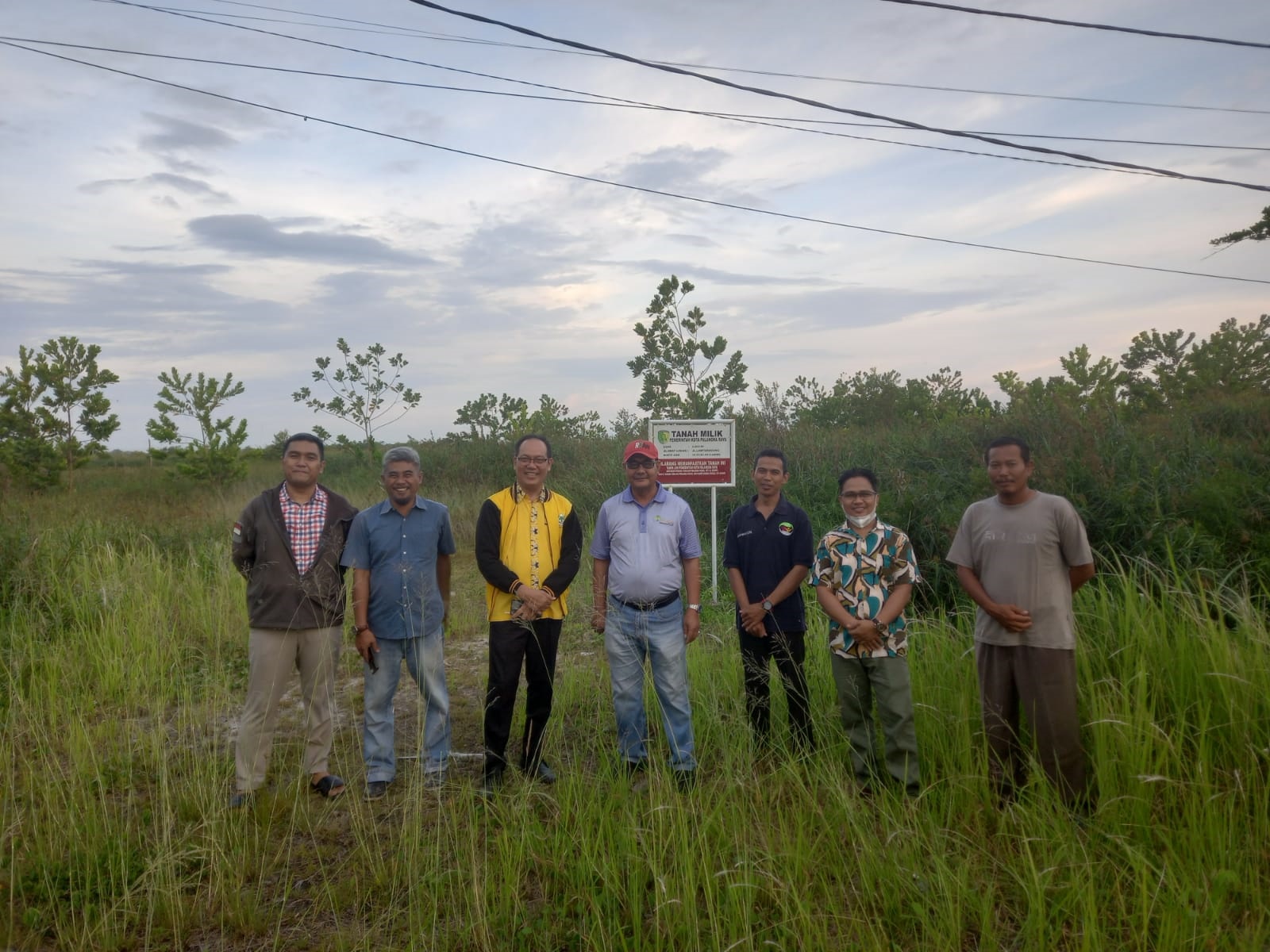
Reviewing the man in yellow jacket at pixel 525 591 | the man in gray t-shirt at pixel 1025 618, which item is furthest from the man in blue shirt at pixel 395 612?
the man in gray t-shirt at pixel 1025 618

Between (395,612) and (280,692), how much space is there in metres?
0.83

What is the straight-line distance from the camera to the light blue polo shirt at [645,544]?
523 cm

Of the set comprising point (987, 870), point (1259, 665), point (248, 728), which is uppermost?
point (1259, 665)

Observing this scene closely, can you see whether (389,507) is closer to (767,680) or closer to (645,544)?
(645,544)

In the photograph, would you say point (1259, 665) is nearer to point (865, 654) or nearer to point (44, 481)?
A: point (865, 654)

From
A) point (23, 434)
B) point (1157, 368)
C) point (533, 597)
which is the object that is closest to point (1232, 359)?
point (1157, 368)

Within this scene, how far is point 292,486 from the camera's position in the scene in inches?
211

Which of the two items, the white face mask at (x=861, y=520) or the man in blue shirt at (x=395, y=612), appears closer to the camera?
the white face mask at (x=861, y=520)

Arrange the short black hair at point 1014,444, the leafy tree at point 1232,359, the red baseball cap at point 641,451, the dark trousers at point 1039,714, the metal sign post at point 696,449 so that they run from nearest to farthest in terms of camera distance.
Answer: the dark trousers at point 1039,714 → the short black hair at point 1014,444 → the red baseball cap at point 641,451 → the metal sign post at point 696,449 → the leafy tree at point 1232,359

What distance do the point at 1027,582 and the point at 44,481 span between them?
2477cm

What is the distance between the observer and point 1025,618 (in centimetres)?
434

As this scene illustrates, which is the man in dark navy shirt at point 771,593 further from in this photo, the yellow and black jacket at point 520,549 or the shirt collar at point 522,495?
the shirt collar at point 522,495

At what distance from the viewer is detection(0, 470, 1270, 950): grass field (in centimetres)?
350

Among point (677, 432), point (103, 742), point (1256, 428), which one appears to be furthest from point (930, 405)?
point (103, 742)
